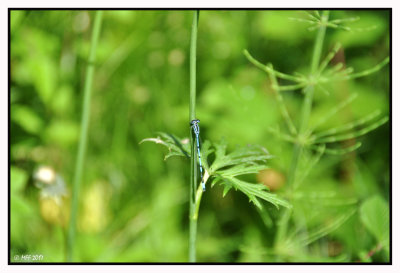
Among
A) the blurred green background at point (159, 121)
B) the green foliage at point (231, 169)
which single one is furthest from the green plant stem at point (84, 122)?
the blurred green background at point (159, 121)

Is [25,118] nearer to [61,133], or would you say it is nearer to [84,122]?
[61,133]

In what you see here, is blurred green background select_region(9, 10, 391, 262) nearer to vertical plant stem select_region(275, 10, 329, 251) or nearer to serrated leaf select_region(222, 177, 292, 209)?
vertical plant stem select_region(275, 10, 329, 251)

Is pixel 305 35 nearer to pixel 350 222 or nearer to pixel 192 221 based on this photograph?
pixel 350 222

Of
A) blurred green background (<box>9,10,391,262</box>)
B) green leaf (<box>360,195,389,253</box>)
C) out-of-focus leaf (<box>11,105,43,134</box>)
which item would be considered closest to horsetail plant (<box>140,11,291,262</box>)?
green leaf (<box>360,195,389,253</box>)

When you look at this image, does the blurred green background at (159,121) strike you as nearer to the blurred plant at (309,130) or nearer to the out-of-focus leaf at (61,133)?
the out-of-focus leaf at (61,133)

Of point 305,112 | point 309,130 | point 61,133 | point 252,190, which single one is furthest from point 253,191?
point 61,133

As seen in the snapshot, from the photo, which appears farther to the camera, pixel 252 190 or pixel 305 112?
pixel 305 112
